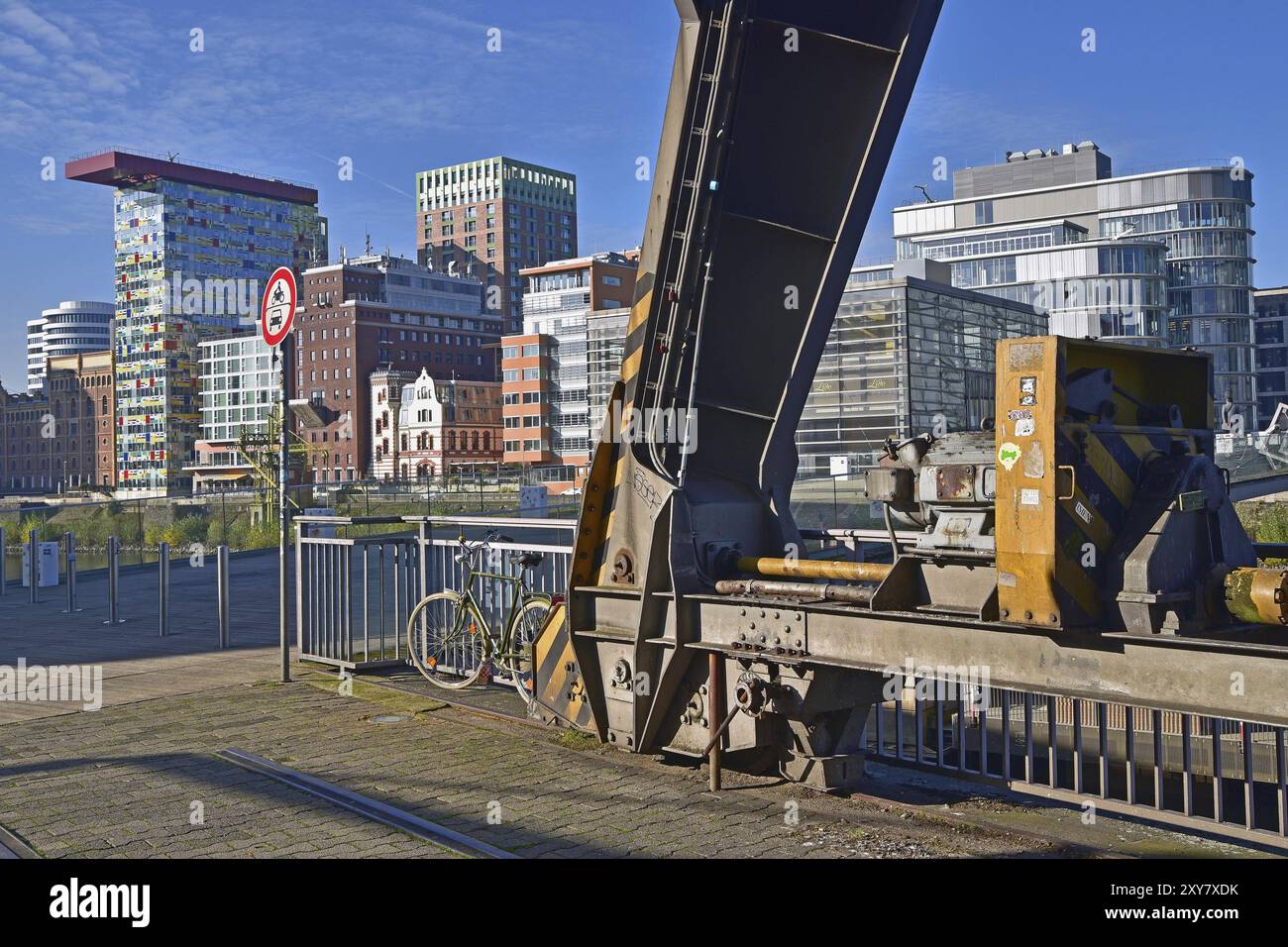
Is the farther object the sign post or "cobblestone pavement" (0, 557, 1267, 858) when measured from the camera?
the sign post

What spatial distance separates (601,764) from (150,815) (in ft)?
8.82

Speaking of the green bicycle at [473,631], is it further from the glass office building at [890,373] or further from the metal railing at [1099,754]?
the glass office building at [890,373]

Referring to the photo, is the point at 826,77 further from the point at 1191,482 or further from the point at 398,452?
the point at 398,452

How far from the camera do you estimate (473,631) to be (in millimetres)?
10094

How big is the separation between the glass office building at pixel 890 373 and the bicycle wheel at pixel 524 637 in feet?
136

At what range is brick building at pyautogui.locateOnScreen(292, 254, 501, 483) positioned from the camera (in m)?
124

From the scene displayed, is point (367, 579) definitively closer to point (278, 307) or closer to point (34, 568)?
point (278, 307)

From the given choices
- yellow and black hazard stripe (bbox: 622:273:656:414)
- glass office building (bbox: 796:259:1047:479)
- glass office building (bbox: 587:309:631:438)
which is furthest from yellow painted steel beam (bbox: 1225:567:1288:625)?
glass office building (bbox: 587:309:631:438)

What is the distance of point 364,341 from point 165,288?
48.0 m

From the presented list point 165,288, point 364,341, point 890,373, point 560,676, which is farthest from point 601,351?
point 165,288

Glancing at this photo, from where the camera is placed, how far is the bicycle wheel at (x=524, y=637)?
359 inches

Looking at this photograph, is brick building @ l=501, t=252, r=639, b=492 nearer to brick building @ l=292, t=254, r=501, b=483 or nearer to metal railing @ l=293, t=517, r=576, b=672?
brick building @ l=292, t=254, r=501, b=483
